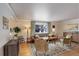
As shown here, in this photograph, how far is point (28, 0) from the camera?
1.23 meters

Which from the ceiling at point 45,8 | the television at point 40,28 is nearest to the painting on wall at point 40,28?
the television at point 40,28

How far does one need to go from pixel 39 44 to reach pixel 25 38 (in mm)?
4049

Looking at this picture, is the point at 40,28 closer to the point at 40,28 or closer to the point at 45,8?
the point at 40,28

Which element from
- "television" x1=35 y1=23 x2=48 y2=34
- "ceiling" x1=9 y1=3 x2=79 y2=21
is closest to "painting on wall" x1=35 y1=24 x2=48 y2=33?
"television" x1=35 y1=23 x2=48 y2=34

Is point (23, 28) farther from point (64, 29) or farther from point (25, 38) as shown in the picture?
point (64, 29)

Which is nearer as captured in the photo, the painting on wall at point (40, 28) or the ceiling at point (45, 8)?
the ceiling at point (45, 8)

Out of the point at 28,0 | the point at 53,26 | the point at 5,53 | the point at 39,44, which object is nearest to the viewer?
the point at 28,0

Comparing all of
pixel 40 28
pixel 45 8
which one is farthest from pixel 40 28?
pixel 45 8

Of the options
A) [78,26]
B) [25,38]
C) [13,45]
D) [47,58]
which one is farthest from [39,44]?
[78,26]

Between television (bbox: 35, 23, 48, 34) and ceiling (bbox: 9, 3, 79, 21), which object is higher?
ceiling (bbox: 9, 3, 79, 21)

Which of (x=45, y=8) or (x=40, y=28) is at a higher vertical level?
(x=45, y=8)

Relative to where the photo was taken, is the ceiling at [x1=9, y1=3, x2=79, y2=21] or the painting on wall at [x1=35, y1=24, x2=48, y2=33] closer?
the ceiling at [x1=9, y1=3, x2=79, y2=21]

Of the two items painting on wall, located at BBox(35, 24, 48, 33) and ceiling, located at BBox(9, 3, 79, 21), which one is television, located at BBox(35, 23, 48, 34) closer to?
painting on wall, located at BBox(35, 24, 48, 33)

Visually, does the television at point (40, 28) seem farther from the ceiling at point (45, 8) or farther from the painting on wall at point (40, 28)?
the ceiling at point (45, 8)
